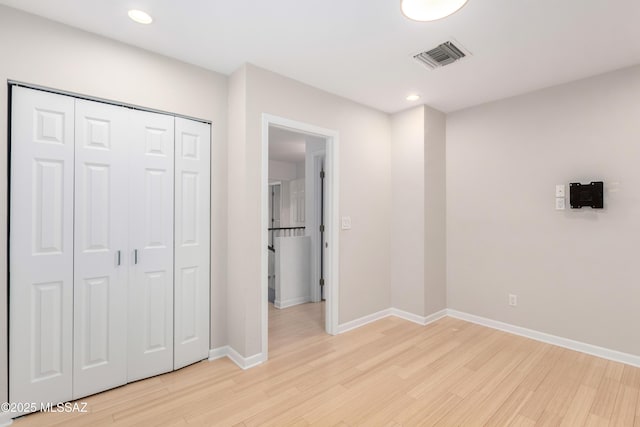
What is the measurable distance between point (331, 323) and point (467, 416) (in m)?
1.62

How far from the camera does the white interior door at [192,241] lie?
8.55 ft

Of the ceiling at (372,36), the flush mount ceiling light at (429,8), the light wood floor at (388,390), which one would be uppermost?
the ceiling at (372,36)

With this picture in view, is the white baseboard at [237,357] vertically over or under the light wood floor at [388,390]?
over

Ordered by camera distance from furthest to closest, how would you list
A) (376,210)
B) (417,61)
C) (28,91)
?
(376,210)
(417,61)
(28,91)

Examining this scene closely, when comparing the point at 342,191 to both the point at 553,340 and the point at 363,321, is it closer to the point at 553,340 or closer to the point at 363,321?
the point at 363,321

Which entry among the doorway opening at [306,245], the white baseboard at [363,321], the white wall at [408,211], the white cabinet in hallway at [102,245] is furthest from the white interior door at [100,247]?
the white wall at [408,211]

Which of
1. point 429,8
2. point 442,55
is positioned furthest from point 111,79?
point 442,55

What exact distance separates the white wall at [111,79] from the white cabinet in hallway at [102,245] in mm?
68

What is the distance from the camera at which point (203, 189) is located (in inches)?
108

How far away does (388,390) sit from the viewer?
→ 2307 mm

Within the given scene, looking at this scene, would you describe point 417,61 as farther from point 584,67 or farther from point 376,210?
point 376,210

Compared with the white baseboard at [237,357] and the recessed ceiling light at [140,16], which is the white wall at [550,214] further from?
the recessed ceiling light at [140,16]

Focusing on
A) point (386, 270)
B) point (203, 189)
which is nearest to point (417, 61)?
point (203, 189)

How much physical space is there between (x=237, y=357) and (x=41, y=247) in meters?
1.69
